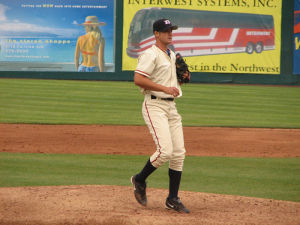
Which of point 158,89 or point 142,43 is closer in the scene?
point 158,89

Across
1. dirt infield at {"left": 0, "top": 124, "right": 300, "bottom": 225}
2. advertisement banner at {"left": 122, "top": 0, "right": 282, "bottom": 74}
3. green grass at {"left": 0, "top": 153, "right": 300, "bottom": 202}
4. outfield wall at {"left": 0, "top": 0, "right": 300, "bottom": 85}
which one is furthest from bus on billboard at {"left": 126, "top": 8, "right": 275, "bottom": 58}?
green grass at {"left": 0, "top": 153, "right": 300, "bottom": 202}

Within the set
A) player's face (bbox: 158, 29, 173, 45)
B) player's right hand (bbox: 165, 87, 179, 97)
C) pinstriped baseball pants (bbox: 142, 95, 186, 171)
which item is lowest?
pinstriped baseball pants (bbox: 142, 95, 186, 171)

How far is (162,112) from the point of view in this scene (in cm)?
499

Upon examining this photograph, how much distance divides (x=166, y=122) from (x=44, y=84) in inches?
592

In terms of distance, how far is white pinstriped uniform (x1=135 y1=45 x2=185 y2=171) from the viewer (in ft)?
16.1

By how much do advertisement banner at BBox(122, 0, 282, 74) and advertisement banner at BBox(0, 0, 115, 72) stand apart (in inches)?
34.4

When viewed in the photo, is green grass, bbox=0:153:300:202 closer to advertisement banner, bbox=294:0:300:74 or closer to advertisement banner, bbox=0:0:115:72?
advertisement banner, bbox=0:0:115:72

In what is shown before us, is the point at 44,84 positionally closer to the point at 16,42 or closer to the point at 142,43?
the point at 16,42

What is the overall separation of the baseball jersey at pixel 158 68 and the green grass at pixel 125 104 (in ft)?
24.0

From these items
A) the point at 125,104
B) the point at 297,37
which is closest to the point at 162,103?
the point at 125,104

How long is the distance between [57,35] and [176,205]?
17207mm

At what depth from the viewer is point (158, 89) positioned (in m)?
4.84

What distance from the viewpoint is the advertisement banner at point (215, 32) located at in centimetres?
2159

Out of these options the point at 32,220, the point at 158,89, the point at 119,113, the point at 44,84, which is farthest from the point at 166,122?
the point at 44,84
